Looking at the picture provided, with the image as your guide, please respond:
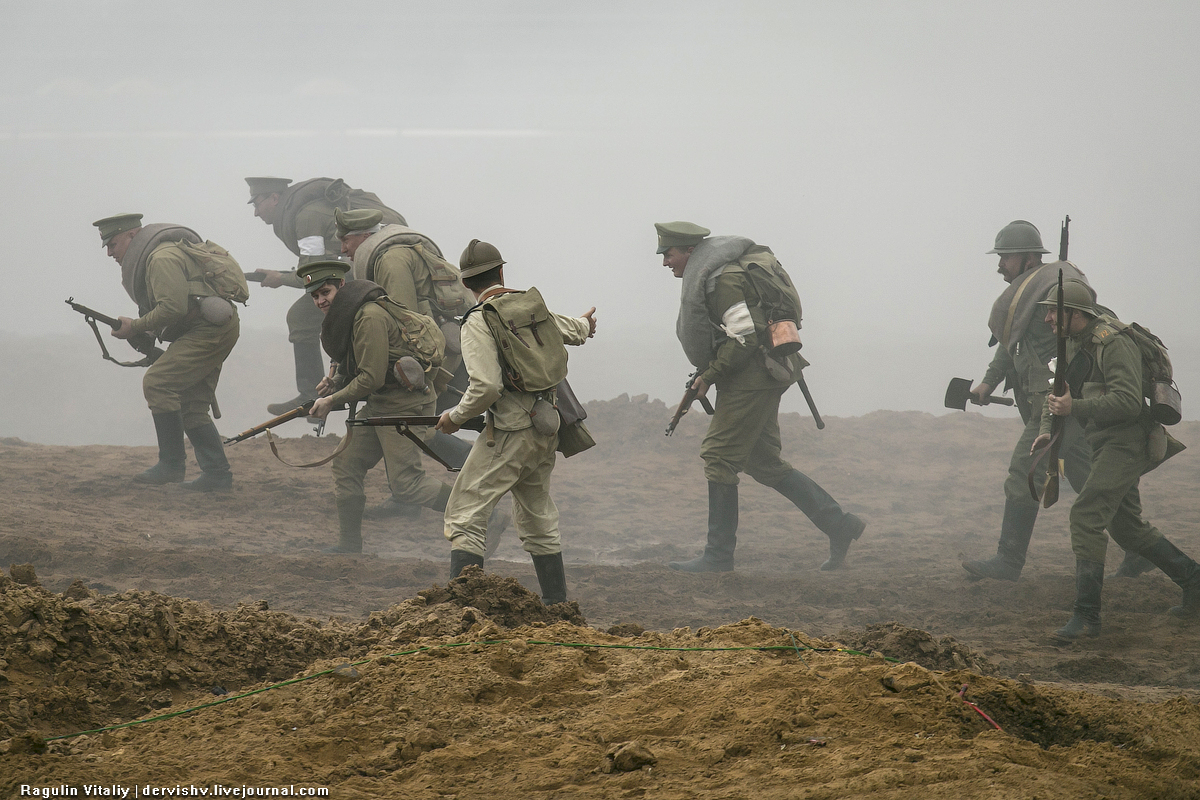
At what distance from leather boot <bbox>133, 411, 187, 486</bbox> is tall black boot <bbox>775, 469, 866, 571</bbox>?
5.37 metres

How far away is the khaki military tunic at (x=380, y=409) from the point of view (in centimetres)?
579

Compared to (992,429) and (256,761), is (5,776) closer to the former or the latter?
(256,761)

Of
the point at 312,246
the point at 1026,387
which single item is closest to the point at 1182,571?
the point at 1026,387

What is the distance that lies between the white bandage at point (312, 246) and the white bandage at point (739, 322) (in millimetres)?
4601

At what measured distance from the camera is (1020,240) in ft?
22.5

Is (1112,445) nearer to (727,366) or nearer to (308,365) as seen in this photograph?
(727,366)

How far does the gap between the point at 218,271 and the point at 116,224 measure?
3.13 ft

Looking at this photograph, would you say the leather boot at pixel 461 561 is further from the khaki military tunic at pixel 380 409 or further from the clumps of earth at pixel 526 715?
the khaki military tunic at pixel 380 409

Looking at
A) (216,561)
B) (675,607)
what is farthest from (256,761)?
(216,561)

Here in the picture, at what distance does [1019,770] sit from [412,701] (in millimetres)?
1679

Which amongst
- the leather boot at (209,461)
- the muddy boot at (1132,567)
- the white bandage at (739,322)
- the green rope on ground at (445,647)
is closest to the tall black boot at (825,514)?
the white bandage at (739,322)

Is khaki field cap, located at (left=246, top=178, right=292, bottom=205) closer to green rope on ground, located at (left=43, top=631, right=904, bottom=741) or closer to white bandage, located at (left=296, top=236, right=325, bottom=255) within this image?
white bandage, located at (left=296, top=236, right=325, bottom=255)

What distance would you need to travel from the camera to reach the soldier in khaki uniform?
5.77 metres

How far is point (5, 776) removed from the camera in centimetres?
213
